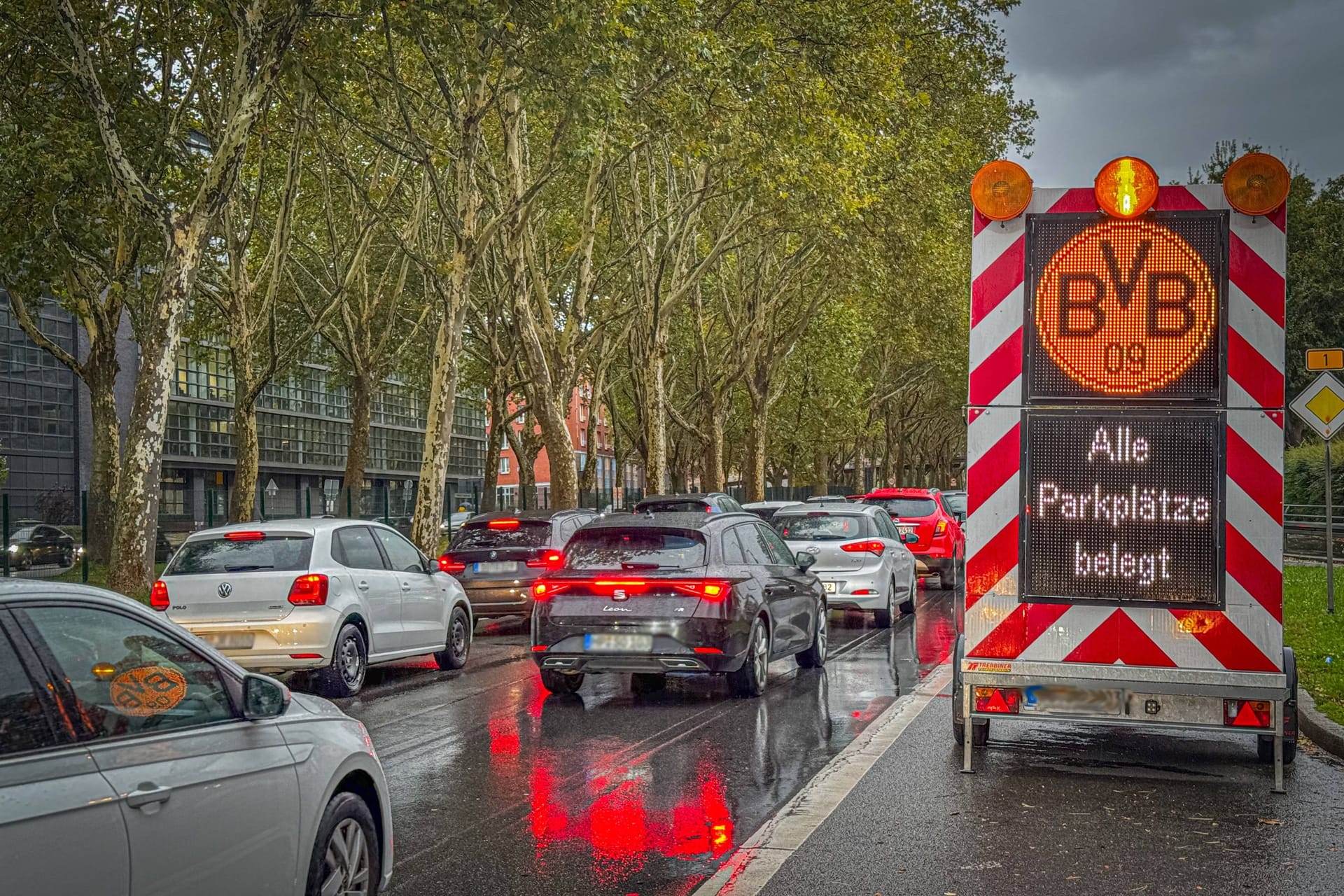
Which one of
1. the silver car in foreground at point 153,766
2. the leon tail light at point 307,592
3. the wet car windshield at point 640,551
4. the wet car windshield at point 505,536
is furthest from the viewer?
the wet car windshield at point 505,536

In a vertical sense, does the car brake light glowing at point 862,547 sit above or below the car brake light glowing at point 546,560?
above

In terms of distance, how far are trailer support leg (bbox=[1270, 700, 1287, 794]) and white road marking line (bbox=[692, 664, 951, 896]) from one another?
2.22m

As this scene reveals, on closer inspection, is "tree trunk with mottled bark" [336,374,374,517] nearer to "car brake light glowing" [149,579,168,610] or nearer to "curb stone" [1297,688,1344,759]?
"car brake light glowing" [149,579,168,610]

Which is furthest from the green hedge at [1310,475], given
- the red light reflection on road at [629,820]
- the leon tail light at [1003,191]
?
the red light reflection on road at [629,820]

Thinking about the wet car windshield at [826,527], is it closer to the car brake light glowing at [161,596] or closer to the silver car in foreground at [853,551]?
the silver car in foreground at [853,551]

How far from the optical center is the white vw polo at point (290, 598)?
11820 mm

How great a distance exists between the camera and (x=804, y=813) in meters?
7.16

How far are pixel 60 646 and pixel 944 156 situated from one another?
2932cm

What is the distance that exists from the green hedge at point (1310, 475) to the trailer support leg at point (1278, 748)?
31328 mm

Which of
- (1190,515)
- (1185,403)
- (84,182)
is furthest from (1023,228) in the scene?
(84,182)

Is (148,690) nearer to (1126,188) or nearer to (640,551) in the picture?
(1126,188)

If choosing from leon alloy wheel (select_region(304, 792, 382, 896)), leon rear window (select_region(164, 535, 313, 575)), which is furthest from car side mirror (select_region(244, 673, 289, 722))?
leon rear window (select_region(164, 535, 313, 575))

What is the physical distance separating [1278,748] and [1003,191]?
3.31 meters

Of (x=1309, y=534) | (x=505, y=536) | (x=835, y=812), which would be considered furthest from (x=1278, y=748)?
(x=1309, y=534)
